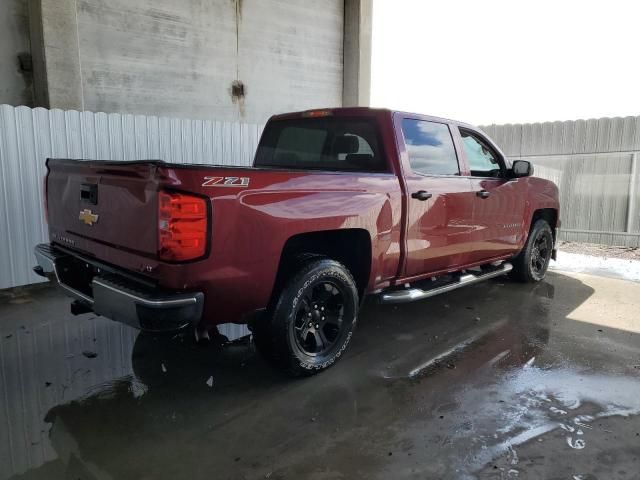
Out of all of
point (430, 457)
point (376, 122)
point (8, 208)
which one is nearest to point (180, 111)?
point (8, 208)

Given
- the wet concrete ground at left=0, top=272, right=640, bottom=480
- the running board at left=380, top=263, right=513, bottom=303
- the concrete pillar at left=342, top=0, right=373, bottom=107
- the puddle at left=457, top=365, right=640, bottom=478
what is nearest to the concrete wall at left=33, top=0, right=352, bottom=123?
the concrete pillar at left=342, top=0, right=373, bottom=107

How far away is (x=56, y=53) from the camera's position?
7.63m

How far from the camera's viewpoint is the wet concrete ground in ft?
Answer: 8.25

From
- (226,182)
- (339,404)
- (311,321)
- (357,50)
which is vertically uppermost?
(357,50)

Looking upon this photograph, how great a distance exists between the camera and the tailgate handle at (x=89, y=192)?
10.4ft

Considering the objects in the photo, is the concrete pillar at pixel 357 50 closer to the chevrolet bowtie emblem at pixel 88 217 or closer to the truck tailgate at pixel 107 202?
the truck tailgate at pixel 107 202

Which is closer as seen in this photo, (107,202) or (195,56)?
(107,202)

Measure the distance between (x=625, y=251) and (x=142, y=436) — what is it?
907 centimetres

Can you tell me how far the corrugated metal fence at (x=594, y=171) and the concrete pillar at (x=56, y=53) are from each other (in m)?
8.76

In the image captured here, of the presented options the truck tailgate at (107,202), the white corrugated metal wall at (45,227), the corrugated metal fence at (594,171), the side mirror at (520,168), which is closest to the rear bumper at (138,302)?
the truck tailgate at (107,202)

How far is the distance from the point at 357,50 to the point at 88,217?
35.2 feet

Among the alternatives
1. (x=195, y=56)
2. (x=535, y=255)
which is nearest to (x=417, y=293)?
(x=535, y=255)

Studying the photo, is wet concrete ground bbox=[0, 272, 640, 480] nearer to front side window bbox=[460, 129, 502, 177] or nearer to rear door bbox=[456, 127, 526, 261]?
rear door bbox=[456, 127, 526, 261]

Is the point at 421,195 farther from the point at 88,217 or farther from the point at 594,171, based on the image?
the point at 594,171
